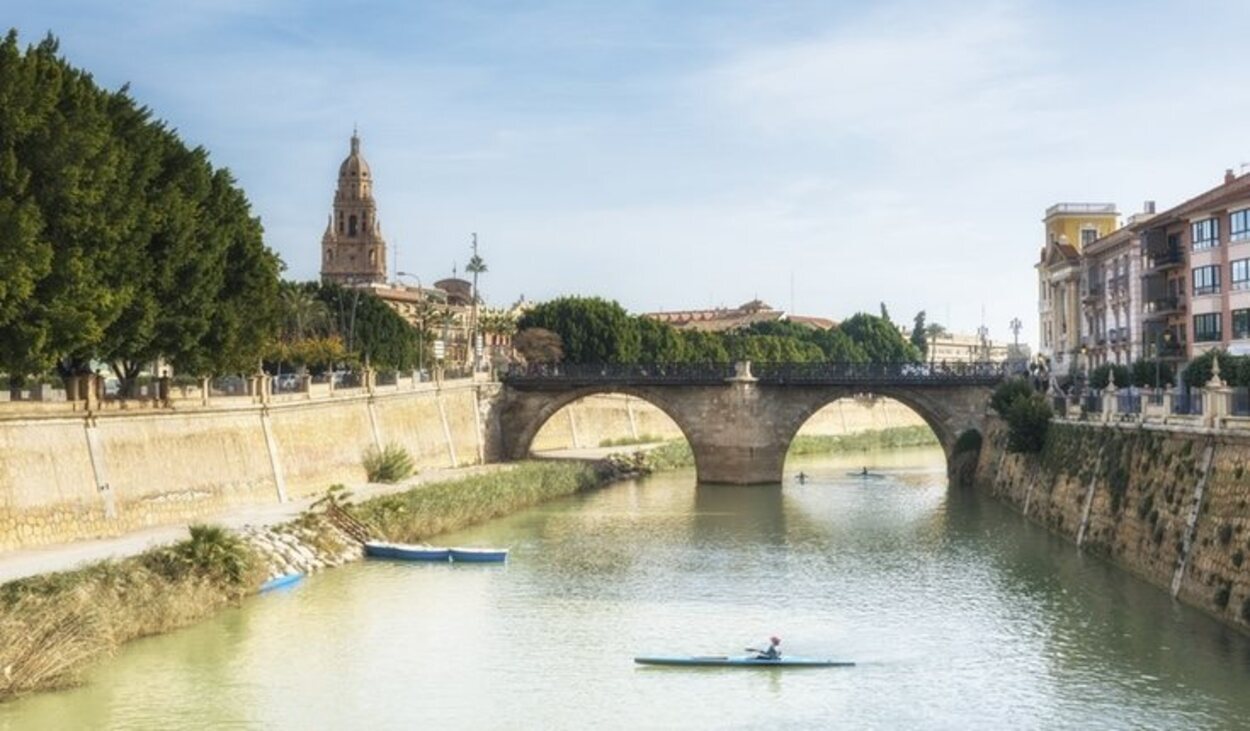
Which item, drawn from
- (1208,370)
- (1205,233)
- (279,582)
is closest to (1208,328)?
(1205,233)

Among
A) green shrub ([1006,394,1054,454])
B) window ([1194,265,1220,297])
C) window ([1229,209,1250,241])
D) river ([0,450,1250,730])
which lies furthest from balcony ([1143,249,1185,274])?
river ([0,450,1250,730])

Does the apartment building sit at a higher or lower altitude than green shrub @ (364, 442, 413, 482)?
higher

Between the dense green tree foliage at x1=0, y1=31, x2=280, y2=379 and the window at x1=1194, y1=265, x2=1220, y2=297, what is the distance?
44625 millimetres

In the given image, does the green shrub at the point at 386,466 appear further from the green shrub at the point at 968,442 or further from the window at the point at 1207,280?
the window at the point at 1207,280

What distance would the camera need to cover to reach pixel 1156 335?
251 feet

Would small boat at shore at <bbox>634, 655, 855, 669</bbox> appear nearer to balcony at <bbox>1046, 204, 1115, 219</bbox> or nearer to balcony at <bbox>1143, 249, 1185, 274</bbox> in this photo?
balcony at <bbox>1143, 249, 1185, 274</bbox>

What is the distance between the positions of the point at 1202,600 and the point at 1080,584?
8.56m

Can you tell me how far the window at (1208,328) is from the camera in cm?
6938

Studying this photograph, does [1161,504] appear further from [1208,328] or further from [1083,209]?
[1083,209]

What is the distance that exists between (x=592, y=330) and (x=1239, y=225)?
256 ft

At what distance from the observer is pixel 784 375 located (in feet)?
290

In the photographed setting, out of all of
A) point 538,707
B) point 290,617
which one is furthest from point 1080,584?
point 290,617

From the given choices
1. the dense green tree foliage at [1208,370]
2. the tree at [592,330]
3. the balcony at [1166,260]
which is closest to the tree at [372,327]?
the tree at [592,330]

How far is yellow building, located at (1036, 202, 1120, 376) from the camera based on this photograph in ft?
317
